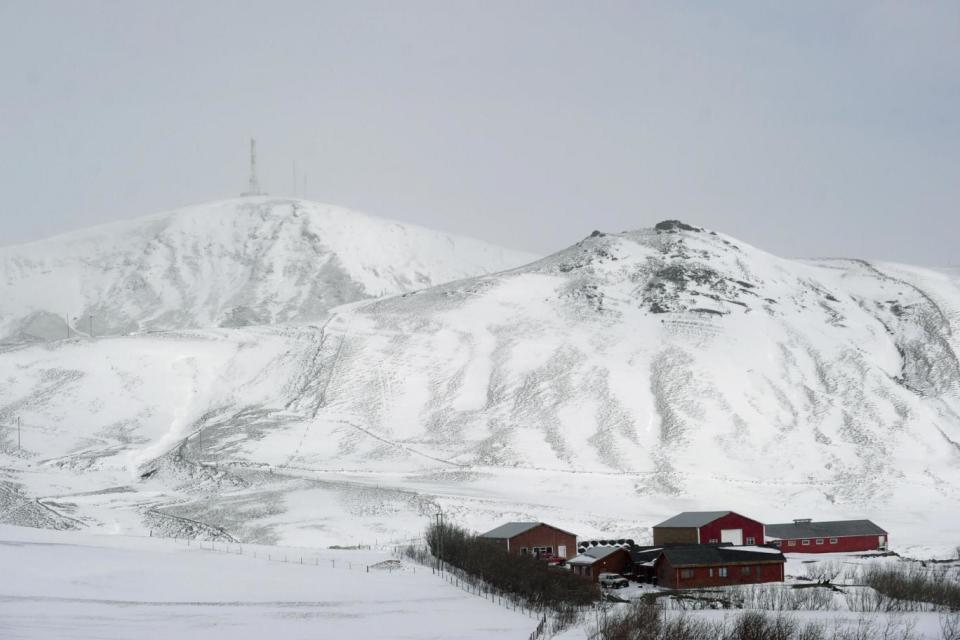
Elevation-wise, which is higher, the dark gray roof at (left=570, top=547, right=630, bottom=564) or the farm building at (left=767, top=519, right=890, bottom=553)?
the dark gray roof at (left=570, top=547, right=630, bottom=564)

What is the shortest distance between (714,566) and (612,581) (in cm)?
511

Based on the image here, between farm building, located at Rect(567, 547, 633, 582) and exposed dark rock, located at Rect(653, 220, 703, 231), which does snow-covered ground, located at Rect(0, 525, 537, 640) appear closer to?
farm building, located at Rect(567, 547, 633, 582)

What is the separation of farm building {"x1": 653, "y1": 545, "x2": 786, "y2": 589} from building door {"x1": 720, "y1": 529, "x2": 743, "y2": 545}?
327 inches

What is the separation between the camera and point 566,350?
127 m

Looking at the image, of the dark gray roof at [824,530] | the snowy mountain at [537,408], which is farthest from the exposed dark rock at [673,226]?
the dark gray roof at [824,530]

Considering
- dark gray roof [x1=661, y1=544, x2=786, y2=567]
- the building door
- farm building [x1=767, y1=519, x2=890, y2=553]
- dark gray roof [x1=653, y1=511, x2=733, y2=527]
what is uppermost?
dark gray roof [x1=653, y1=511, x2=733, y2=527]

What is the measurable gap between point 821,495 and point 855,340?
4289 centimetres

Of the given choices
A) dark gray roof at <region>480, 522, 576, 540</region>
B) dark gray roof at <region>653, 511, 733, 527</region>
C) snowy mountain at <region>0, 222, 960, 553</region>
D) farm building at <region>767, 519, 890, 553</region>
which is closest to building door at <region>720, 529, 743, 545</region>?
dark gray roof at <region>653, 511, 733, 527</region>

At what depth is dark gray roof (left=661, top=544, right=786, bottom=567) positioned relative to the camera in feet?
180

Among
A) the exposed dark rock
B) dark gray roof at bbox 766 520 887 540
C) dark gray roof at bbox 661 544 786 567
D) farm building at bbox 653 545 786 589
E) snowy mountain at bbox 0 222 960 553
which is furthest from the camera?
the exposed dark rock

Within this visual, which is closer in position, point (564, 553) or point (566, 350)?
point (564, 553)

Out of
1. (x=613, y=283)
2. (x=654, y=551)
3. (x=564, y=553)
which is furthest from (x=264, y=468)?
(x=613, y=283)

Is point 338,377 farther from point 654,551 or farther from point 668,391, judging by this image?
point 654,551

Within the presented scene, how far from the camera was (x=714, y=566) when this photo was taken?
55.3 metres
